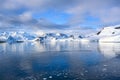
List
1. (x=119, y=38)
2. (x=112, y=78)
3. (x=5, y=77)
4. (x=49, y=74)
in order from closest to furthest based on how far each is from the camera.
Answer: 1. (x=112, y=78)
2. (x=5, y=77)
3. (x=49, y=74)
4. (x=119, y=38)

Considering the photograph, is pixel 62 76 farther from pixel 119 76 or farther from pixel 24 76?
pixel 119 76

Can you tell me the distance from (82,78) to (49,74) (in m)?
4.07

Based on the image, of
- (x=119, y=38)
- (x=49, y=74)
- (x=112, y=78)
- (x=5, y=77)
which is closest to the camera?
(x=112, y=78)

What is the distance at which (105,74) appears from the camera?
2139cm

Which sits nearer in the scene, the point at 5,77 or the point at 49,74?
the point at 5,77

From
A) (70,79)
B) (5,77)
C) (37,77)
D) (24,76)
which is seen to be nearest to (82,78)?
(70,79)

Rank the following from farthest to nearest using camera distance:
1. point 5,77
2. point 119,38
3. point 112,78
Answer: point 119,38, point 5,77, point 112,78

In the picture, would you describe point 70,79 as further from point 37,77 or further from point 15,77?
point 15,77

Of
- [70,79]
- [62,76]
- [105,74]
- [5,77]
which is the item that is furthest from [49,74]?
[105,74]

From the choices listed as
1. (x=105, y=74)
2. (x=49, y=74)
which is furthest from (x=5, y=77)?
(x=105, y=74)

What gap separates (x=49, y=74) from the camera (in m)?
22.1

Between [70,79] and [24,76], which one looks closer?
[70,79]

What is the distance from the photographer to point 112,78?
19484 millimetres

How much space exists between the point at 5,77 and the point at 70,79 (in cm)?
680
